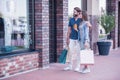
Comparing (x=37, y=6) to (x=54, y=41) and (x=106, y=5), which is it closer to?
(x=54, y=41)

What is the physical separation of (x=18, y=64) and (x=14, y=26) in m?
1.22

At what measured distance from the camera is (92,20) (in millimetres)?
14797

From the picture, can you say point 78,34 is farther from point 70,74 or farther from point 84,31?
point 70,74

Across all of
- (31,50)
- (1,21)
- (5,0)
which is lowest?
(31,50)

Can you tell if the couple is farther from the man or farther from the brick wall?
the brick wall

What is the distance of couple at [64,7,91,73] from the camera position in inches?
385

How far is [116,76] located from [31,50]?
280cm

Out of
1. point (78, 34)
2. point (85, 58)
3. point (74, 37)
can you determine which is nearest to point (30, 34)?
point (74, 37)

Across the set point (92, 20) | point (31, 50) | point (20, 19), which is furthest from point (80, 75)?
point (92, 20)

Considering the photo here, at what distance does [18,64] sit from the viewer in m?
9.59

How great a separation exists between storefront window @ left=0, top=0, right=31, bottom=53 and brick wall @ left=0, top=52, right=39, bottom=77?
0.36 metres

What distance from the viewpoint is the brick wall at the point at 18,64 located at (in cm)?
898

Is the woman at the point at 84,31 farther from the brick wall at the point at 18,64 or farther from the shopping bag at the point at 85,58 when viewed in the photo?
the brick wall at the point at 18,64

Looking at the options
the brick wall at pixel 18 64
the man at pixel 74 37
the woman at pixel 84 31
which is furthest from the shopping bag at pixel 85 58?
the brick wall at pixel 18 64
